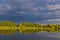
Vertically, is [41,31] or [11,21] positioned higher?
[11,21]

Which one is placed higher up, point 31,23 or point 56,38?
point 31,23

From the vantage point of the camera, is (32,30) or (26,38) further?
(32,30)

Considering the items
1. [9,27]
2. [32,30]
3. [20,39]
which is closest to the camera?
[20,39]

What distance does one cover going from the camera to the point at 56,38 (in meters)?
5.03

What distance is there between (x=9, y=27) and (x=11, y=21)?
103 centimetres

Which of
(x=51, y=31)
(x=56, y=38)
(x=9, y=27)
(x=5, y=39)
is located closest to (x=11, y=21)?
(x=5, y=39)

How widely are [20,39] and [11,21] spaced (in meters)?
0.64

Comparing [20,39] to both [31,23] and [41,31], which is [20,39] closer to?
[31,23]

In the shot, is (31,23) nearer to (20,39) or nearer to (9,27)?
(20,39)

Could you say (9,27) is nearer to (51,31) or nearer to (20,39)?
(20,39)

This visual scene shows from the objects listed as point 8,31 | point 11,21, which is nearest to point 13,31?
point 8,31

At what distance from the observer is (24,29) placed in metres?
6.24

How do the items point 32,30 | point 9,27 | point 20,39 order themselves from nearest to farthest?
point 20,39 < point 9,27 < point 32,30

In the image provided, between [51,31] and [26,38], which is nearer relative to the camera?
[26,38]
